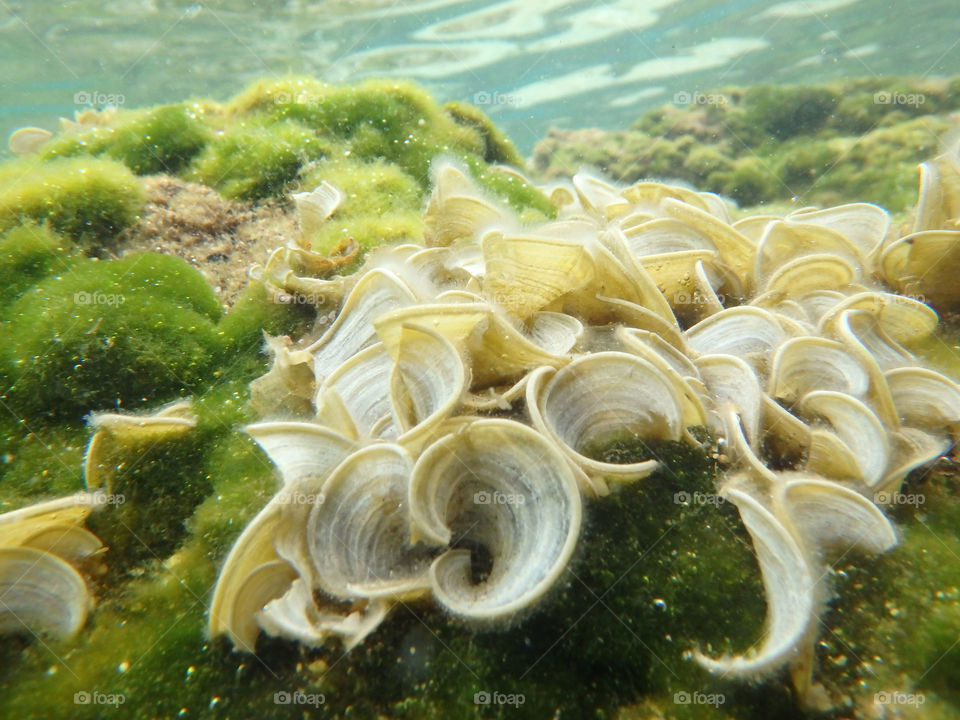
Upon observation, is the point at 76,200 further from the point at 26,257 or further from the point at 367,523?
the point at 367,523

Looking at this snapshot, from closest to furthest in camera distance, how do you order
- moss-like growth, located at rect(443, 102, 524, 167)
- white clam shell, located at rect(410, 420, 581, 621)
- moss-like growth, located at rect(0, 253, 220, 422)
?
white clam shell, located at rect(410, 420, 581, 621) < moss-like growth, located at rect(0, 253, 220, 422) < moss-like growth, located at rect(443, 102, 524, 167)

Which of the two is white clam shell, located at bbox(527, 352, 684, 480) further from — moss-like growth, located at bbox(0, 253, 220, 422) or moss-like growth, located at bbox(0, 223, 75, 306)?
moss-like growth, located at bbox(0, 223, 75, 306)

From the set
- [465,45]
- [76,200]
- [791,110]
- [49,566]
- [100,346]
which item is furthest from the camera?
[465,45]

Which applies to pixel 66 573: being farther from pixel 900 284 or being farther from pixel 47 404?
pixel 900 284

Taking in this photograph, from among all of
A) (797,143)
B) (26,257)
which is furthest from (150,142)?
(797,143)

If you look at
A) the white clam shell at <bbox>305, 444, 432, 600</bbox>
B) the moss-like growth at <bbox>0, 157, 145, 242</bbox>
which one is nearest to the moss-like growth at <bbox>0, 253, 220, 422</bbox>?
the moss-like growth at <bbox>0, 157, 145, 242</bbox>

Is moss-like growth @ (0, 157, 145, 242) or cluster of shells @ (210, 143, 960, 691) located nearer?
cluster of shells @ (210, 143, 960, 691)
